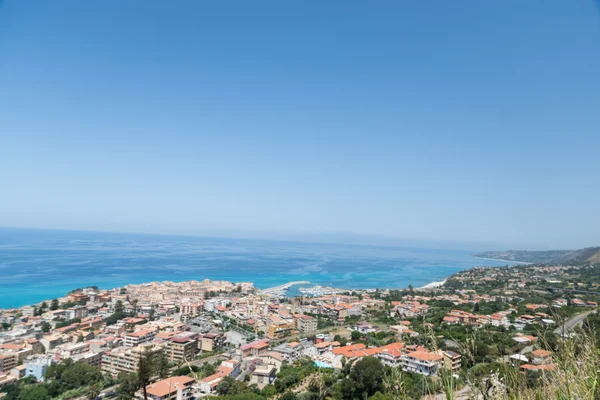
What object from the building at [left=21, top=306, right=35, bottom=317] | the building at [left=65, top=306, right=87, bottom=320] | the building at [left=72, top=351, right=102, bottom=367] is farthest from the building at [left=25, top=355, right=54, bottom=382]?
the building at [left=21, top=306, right=35, bottom=317]

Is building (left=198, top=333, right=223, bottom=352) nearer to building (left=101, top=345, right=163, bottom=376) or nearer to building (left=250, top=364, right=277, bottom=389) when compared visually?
building (left=101, top=345, right=163, bottom=376)

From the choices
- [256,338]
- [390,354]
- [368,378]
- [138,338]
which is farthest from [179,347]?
[368,378]

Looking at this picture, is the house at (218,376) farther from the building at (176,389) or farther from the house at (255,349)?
the house at (255,349)

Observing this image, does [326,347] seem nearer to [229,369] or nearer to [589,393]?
[229,369]

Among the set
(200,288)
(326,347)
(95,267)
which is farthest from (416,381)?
(95,267)

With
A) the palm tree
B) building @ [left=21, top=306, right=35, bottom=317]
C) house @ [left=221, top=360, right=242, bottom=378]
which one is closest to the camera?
the palm tree
